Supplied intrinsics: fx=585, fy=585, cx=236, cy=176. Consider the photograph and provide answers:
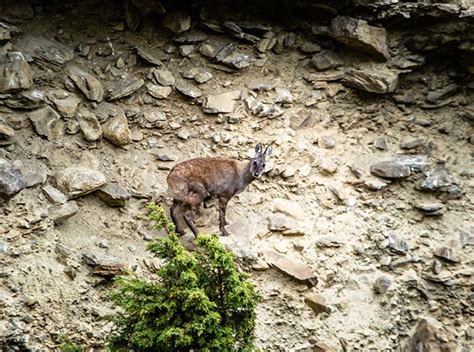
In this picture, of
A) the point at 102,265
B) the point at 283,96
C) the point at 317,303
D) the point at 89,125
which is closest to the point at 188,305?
the point at 102,265

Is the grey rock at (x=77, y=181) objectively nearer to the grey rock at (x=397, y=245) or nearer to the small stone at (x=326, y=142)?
the small stone at (x=326, y=142)

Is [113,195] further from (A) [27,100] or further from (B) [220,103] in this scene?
(B) [220,103]

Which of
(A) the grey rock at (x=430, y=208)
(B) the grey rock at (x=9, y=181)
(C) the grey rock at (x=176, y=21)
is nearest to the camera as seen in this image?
(B) the grey rock at (x=9, y=181)

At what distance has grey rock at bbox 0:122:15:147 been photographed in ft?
23.4

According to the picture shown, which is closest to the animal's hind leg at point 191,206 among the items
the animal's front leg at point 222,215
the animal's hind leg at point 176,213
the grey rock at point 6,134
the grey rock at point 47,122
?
the animal's hind leg at point 176,213

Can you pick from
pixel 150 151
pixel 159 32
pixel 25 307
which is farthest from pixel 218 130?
pixel 25 307

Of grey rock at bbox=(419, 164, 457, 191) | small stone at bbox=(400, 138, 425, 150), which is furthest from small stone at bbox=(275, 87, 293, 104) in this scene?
grey rock at bbox=(419, 164, 457, 191)

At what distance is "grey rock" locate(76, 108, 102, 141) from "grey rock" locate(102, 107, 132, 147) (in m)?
0.11

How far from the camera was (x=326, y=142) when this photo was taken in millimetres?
8547

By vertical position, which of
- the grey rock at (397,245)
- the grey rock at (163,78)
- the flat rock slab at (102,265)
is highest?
the grey rock at (163,78)

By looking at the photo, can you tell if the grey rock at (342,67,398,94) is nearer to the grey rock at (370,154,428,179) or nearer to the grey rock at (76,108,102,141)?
the grey rock at (370,154,428,179)

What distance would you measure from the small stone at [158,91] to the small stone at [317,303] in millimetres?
3474

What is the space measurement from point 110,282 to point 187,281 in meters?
2.45

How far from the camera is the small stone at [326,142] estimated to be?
8539mm
